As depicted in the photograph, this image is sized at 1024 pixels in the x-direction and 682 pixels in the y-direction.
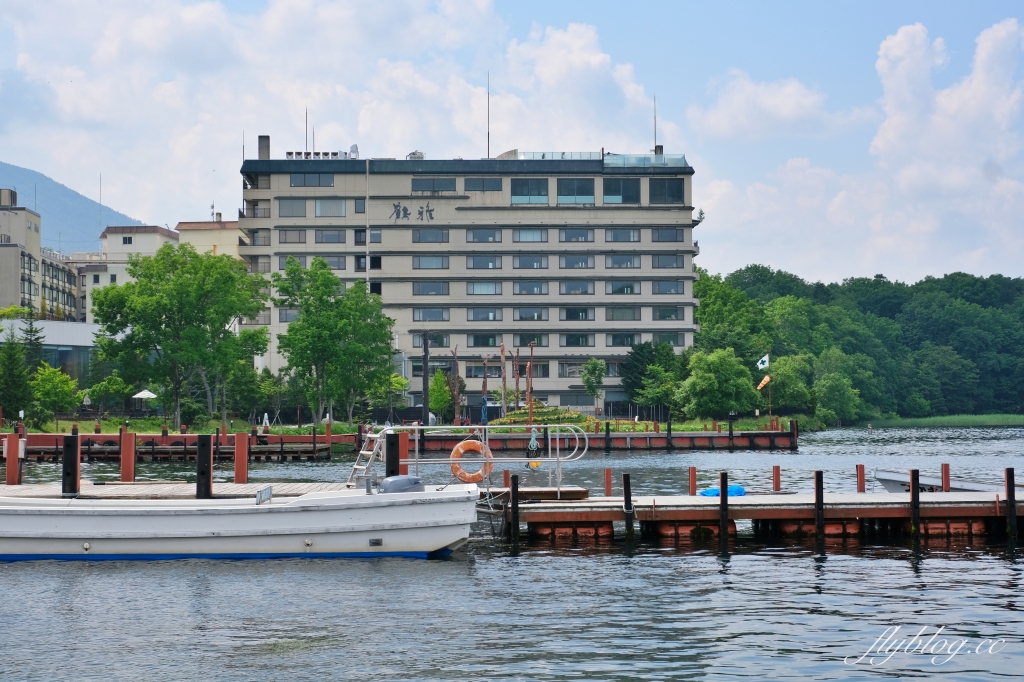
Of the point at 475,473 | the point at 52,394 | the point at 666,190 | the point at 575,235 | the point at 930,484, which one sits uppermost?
the point at 666,190

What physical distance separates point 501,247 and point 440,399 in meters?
27.4

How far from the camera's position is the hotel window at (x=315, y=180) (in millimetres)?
136250

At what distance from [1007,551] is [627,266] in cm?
10656

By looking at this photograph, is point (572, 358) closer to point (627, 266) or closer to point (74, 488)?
point (627, 266)

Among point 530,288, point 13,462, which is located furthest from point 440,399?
point 13,462

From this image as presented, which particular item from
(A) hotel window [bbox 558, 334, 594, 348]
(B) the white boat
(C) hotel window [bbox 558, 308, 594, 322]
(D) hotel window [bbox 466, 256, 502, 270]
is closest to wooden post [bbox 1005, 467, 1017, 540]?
(B) the white boat

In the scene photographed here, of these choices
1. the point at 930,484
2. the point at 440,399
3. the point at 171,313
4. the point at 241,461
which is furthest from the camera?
the point at 440,399

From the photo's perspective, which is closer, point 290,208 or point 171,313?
point 171,313

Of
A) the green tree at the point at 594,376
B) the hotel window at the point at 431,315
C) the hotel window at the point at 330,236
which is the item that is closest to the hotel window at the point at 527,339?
the hotel window at the point at 431,315

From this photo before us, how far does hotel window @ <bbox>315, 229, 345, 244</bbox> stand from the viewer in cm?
13675

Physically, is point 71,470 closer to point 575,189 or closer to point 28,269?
point 575,189

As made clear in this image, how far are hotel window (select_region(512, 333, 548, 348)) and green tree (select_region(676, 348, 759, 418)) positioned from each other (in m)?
24.8

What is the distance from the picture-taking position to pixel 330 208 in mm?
136875

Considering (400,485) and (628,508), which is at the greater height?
(400,485)
